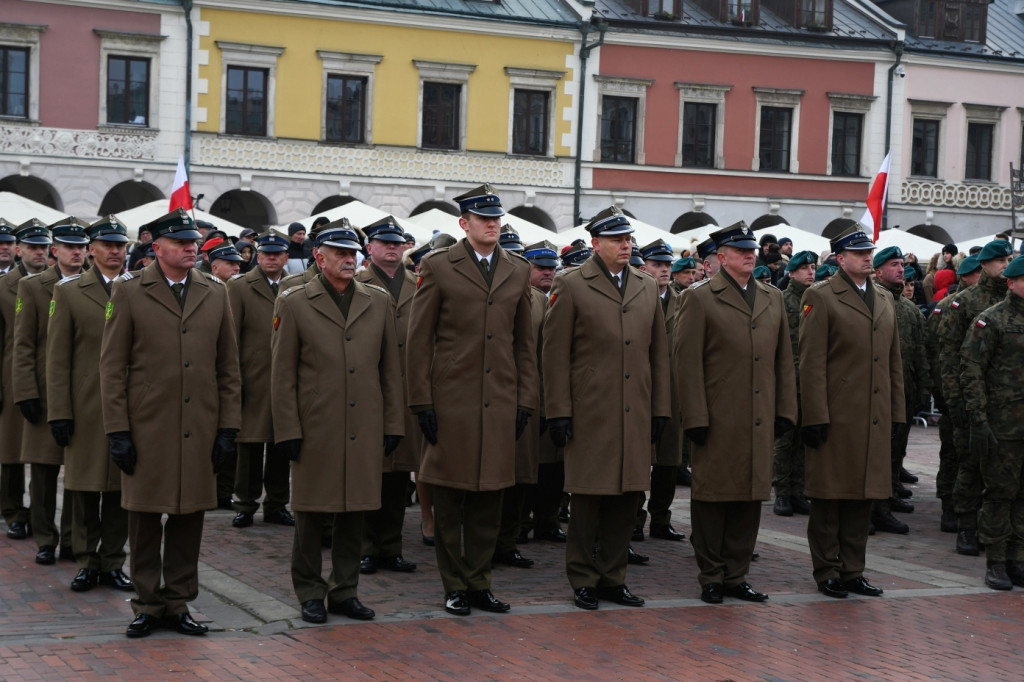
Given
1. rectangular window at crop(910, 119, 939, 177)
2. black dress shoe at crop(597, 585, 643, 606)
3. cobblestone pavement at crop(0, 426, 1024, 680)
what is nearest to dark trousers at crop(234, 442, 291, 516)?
cobblestone pavement at crop(0, 426, 1024, 680)

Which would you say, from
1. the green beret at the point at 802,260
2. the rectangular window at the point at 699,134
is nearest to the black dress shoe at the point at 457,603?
the green beret at the point at 802,260

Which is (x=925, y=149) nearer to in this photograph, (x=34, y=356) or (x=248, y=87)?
(x=248, y=87)

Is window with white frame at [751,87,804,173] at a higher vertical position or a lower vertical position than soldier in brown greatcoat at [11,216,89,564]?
higher

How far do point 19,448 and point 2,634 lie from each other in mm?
2781

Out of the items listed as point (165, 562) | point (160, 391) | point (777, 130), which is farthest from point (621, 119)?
point (165, 562)

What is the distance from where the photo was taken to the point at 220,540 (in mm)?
10297

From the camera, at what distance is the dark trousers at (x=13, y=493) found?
10289mm

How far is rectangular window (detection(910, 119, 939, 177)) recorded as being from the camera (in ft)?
124

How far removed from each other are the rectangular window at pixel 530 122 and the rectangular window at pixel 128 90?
8.48 m

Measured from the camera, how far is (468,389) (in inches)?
327

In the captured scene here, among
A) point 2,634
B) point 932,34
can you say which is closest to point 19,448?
point 2,634

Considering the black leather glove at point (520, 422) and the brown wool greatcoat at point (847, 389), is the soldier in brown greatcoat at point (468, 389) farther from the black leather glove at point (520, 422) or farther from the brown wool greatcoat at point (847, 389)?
the brown wool greatcoat at point (847, 389)

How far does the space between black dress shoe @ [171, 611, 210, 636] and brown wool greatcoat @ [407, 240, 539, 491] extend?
1.50 meters

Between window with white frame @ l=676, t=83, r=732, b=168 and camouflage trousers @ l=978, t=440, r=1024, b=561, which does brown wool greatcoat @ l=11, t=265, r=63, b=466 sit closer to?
camouflage trousers @ l=978, t=440, r=1024, b=561
